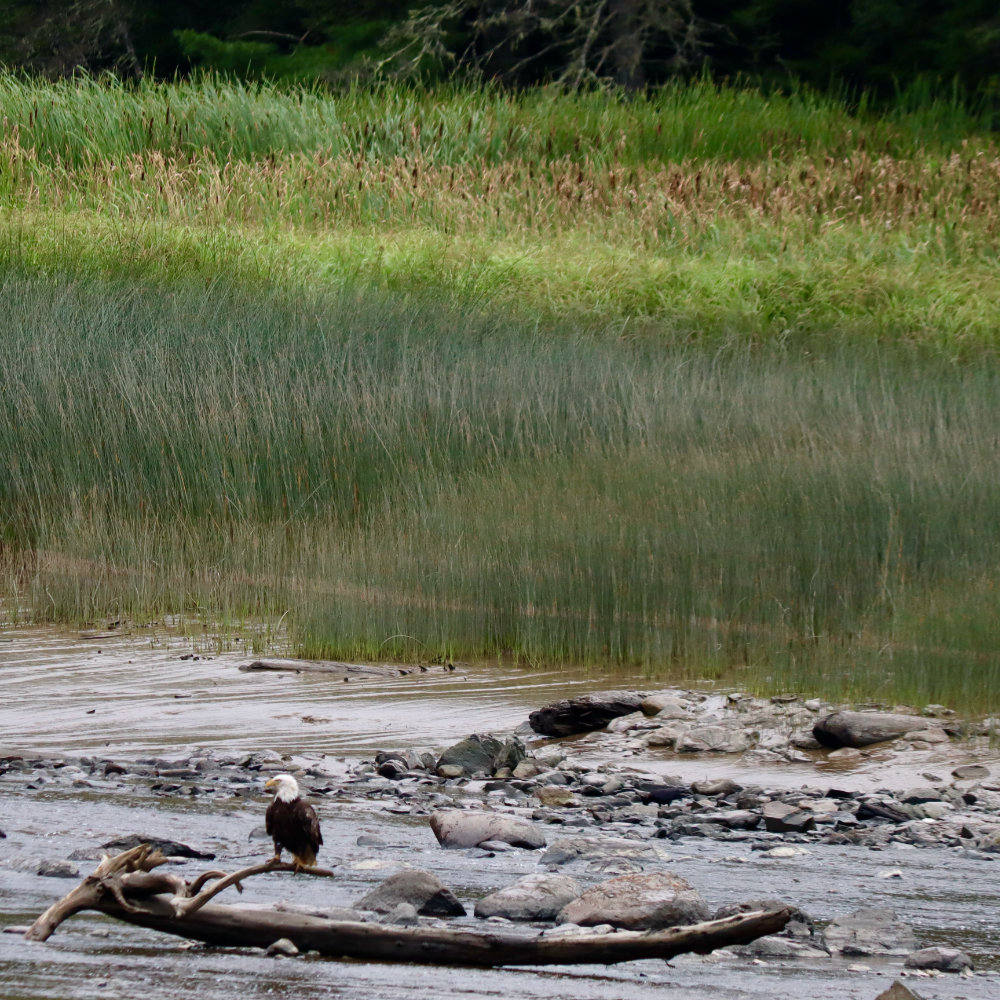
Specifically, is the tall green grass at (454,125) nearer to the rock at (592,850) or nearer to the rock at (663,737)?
the rock at (663,737)

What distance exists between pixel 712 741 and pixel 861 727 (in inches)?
17.6

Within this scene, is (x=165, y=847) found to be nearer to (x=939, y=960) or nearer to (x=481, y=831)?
(x=481, y=831)

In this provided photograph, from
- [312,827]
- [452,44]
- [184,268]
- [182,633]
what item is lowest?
[182,633]

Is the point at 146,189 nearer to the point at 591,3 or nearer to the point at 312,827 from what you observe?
the point at 591,3

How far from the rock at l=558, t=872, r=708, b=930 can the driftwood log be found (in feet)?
1.06

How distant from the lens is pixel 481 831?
3154 millimetres

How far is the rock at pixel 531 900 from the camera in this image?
255cm

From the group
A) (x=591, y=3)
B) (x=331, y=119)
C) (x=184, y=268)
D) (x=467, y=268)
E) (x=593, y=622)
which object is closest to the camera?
(x=593, y=622)

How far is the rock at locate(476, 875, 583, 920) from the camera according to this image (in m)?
2.55

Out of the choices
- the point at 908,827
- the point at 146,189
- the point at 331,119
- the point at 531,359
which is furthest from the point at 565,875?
the point at 331,119

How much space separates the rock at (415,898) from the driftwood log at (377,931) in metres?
0.41

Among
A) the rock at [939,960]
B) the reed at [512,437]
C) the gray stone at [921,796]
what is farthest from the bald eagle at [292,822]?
the reed at [512,437]

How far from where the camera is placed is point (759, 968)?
7.57ft

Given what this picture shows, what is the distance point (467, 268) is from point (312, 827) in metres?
10.6
